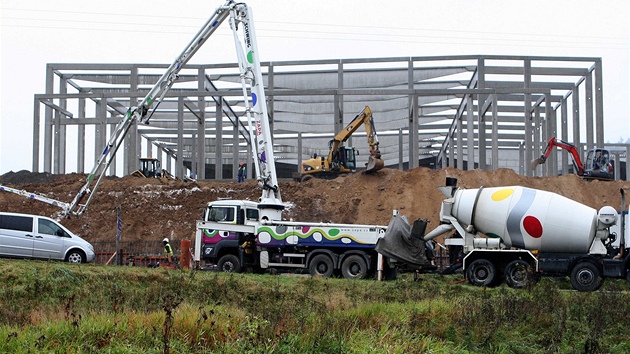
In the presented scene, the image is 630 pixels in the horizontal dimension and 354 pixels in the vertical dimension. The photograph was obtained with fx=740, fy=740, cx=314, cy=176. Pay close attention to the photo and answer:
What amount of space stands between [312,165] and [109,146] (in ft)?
44.3

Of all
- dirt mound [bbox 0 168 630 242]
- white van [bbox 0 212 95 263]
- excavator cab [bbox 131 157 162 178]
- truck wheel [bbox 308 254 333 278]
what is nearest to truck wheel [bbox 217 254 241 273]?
truck wheel [bbox 308 254 333 278]

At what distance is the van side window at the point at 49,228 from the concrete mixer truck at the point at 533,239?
12.3 meters

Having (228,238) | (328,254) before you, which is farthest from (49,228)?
(328,254)

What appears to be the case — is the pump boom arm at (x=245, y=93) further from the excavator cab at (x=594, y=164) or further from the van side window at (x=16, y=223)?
the excavator cab at (x=594, y=164)

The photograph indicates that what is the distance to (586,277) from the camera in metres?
20.3

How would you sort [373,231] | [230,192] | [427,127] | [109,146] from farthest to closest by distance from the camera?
1. [427,127]
2. [230,192]
3. [109,146]
4. [373,231]

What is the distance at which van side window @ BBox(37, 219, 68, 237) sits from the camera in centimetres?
2309

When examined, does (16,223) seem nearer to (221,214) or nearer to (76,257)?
(76,257)

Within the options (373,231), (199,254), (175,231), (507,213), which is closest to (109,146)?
(175,231)

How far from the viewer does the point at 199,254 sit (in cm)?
2458

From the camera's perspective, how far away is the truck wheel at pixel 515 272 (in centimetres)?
2067

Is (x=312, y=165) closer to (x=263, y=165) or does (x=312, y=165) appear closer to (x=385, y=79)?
(x=385, y=79)

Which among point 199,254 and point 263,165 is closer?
point 199,254

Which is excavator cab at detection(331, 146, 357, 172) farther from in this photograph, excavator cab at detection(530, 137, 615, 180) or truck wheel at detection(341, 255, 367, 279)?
truck wheel at detection(341, 255, 367, 279)
